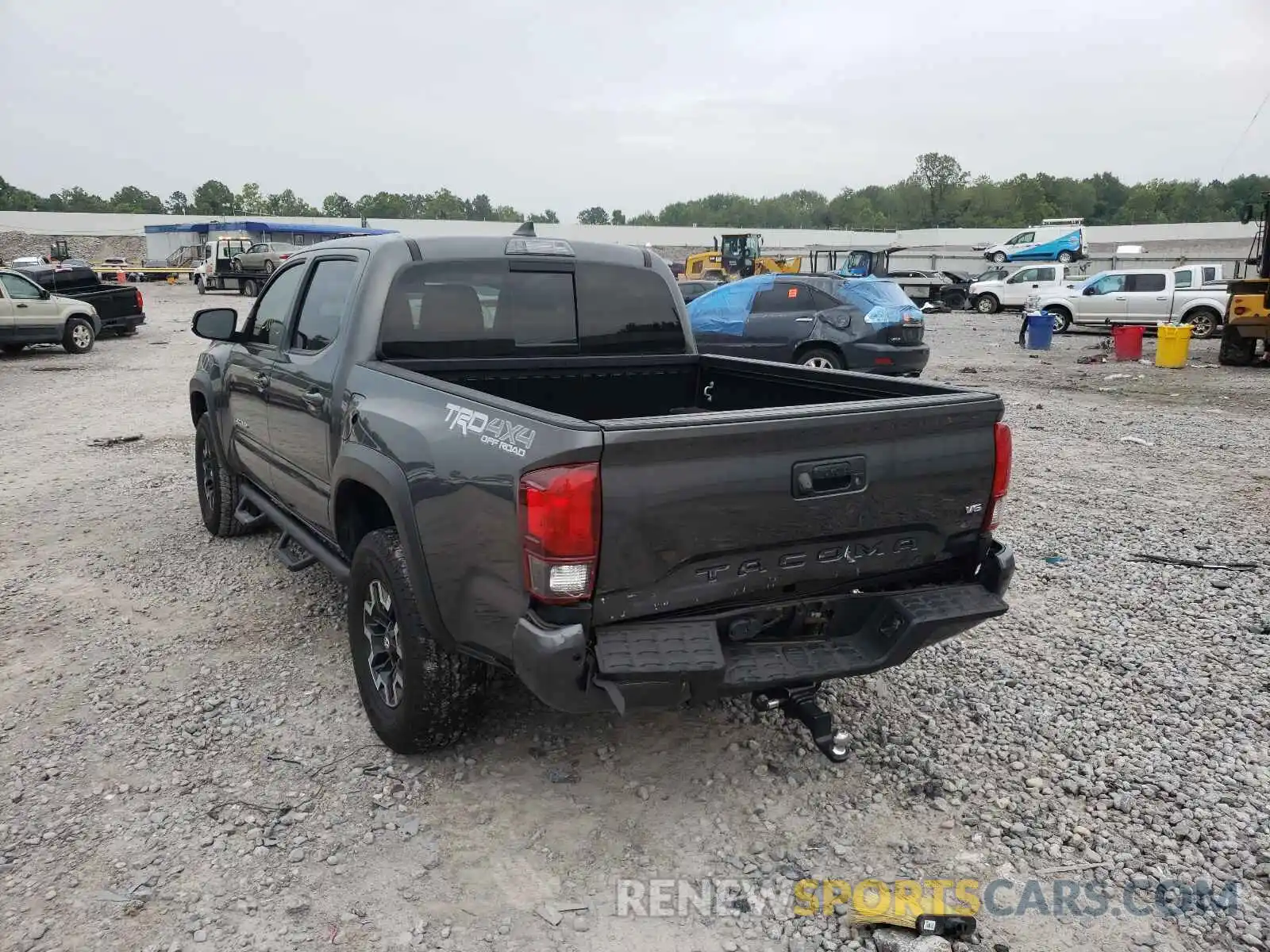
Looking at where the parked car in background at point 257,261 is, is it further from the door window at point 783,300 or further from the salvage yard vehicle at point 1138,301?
the door window at point 783,300

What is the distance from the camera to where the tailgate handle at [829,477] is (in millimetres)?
2908

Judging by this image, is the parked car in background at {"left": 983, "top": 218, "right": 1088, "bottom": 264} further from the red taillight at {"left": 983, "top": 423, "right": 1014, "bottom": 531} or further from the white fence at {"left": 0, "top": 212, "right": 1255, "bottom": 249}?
the red taillight at {"left": 983, "top": 423, "right": 1014, "bottom": 531}

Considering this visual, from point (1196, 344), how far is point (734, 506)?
21969 mm

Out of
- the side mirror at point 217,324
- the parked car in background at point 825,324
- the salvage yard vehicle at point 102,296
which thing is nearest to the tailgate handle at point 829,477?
the side mirror at point 217,324

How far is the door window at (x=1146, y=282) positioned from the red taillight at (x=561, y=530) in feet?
79.5

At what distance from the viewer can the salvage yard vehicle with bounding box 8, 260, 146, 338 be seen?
20.9 metres

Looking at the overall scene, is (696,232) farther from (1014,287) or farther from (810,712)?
(810,712)

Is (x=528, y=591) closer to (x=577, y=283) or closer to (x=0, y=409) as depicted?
(x=577, y=283)

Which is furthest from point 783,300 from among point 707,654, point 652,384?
point 707,654

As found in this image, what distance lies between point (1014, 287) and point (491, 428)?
31.4 meters

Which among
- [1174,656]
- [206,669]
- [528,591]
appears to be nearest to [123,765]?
[206,669]

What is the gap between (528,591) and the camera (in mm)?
2707

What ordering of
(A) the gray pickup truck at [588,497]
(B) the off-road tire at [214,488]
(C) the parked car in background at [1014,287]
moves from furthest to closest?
(C) the parked car in background at [1014,287], (B) the off-road tire at [214,488], (A) the gray pickup truck at [588,497]

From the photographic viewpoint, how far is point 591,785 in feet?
11.1
